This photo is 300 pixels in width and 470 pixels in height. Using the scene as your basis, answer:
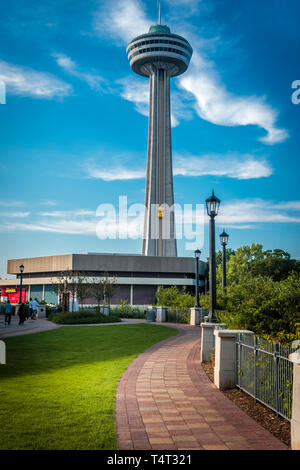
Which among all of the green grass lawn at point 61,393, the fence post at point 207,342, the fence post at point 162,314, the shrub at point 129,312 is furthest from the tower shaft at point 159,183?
the fence post at point 207,342

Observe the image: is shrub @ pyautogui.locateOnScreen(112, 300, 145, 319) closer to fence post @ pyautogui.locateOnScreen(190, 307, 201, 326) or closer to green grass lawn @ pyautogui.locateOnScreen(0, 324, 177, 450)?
fence post @ pyautogui.locateOnScreen(190, 307, 201, 326)

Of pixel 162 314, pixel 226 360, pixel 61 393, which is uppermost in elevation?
pixel 226 360

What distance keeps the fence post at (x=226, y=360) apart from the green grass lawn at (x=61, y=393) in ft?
7.58

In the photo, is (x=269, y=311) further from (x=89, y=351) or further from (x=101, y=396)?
(x=89, y=351)

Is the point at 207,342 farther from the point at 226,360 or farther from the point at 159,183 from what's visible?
the point at 159,183

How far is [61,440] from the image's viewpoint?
19.0 feet

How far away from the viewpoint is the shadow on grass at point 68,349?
1170cm

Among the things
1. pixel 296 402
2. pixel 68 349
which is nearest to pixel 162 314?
pixel 68 349

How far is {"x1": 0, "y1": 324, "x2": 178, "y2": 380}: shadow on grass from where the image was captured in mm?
11695

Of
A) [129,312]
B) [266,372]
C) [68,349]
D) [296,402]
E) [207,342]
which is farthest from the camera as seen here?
[129,312]

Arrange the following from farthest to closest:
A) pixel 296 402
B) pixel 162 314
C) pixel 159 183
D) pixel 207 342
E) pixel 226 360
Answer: pixel 159 183 < pixel 162 314 < pixel 207 342 < pixel 226 360 < pixel 296 402

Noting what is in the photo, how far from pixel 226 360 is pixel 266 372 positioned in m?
1.64

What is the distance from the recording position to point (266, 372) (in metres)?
7.83

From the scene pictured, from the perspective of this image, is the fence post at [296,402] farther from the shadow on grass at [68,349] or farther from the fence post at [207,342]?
the shadow on grass at [68,349]
